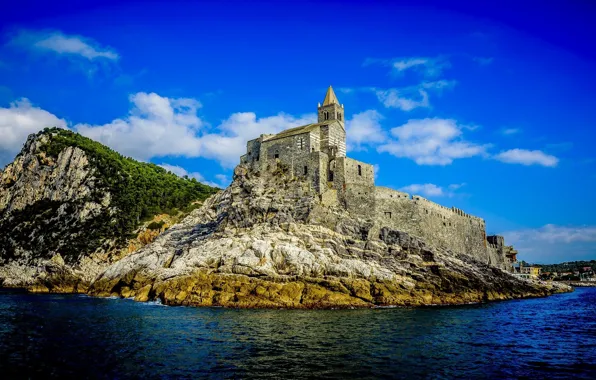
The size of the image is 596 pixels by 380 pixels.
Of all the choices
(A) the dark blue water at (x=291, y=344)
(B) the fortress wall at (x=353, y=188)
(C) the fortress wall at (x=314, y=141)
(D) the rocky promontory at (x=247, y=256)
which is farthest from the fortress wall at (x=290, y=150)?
(A) the dark blue water at (x=291, y=344)

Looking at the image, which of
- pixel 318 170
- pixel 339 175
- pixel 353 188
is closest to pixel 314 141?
pixel 318 170

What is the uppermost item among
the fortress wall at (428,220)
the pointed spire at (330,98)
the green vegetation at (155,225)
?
the pointed spire at (330,98)

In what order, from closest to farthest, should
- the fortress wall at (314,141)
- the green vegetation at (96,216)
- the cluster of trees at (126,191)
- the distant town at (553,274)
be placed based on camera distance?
the fortress wall at (314,141)
the green vegetation at (96,216)
the cluster of trees at (126,191)
the distant town at (553,274)

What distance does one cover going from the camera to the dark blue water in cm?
1694

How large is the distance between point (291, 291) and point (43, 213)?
53.8 m

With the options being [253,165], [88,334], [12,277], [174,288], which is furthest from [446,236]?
[12,277]

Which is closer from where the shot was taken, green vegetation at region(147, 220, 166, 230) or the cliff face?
the cliff face

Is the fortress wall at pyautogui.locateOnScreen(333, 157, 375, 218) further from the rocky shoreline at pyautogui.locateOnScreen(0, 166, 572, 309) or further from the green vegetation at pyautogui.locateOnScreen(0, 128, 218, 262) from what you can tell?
the green vegetation at pyautogui.locateOnScreen(0, 128, 218, 262)

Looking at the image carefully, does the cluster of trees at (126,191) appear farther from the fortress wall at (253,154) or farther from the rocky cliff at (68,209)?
the fortress wall at (253,154)

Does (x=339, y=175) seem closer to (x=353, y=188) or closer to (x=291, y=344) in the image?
(x=353, y=188)

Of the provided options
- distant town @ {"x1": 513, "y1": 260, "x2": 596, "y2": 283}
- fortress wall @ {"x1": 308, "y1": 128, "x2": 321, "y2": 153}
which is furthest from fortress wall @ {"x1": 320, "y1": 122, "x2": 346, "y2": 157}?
distant town @ {"x1": 513, "y1": 260, "x2": 596, "y2": 283}

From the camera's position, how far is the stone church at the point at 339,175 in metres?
46.3

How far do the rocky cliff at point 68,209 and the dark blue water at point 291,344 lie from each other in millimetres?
30156

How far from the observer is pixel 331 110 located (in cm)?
5222
